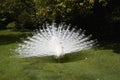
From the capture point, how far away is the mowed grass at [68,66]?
1112cm

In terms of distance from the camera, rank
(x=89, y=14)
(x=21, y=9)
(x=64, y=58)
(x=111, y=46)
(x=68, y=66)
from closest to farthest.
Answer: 1. (x=68, y=66)
2. (x=64, y=58)
3. (x=111, y=46)
4. (x=89, y=14)
5. (x=21, y=9)

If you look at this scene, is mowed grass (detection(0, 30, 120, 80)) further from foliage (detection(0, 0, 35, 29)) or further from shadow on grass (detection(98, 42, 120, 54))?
foliage (detection(0, 0, 35, 29))

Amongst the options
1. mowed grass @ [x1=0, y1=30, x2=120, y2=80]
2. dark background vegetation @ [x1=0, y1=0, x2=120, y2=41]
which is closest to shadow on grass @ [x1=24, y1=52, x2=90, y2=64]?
mowed grass @ [x1=0, y1=30, x2=120, y2=80]

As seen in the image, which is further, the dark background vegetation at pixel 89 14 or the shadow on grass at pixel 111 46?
the dark background vegetation at pixel 89 14

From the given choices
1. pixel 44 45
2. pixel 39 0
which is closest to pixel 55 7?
pixel 39 0

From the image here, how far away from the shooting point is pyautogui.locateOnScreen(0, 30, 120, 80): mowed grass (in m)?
11.1

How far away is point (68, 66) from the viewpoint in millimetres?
12133

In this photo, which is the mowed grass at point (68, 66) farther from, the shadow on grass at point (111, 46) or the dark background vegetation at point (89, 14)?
the dark background vegetation at point (89, 14)

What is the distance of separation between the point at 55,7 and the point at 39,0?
121 cm

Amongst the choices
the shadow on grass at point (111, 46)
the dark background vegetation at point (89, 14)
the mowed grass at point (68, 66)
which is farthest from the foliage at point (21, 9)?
the mowed grass at point (68, 66)

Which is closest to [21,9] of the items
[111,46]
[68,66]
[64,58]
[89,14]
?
[89,14]

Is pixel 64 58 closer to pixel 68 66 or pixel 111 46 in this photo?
pixel 68 66

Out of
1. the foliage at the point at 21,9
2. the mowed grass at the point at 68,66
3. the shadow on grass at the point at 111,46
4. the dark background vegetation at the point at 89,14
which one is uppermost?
the foliage at the point at 21,9

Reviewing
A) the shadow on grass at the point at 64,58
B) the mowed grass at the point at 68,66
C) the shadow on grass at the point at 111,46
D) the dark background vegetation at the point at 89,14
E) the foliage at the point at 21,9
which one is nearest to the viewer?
the mowed grass at the point at 68,66
